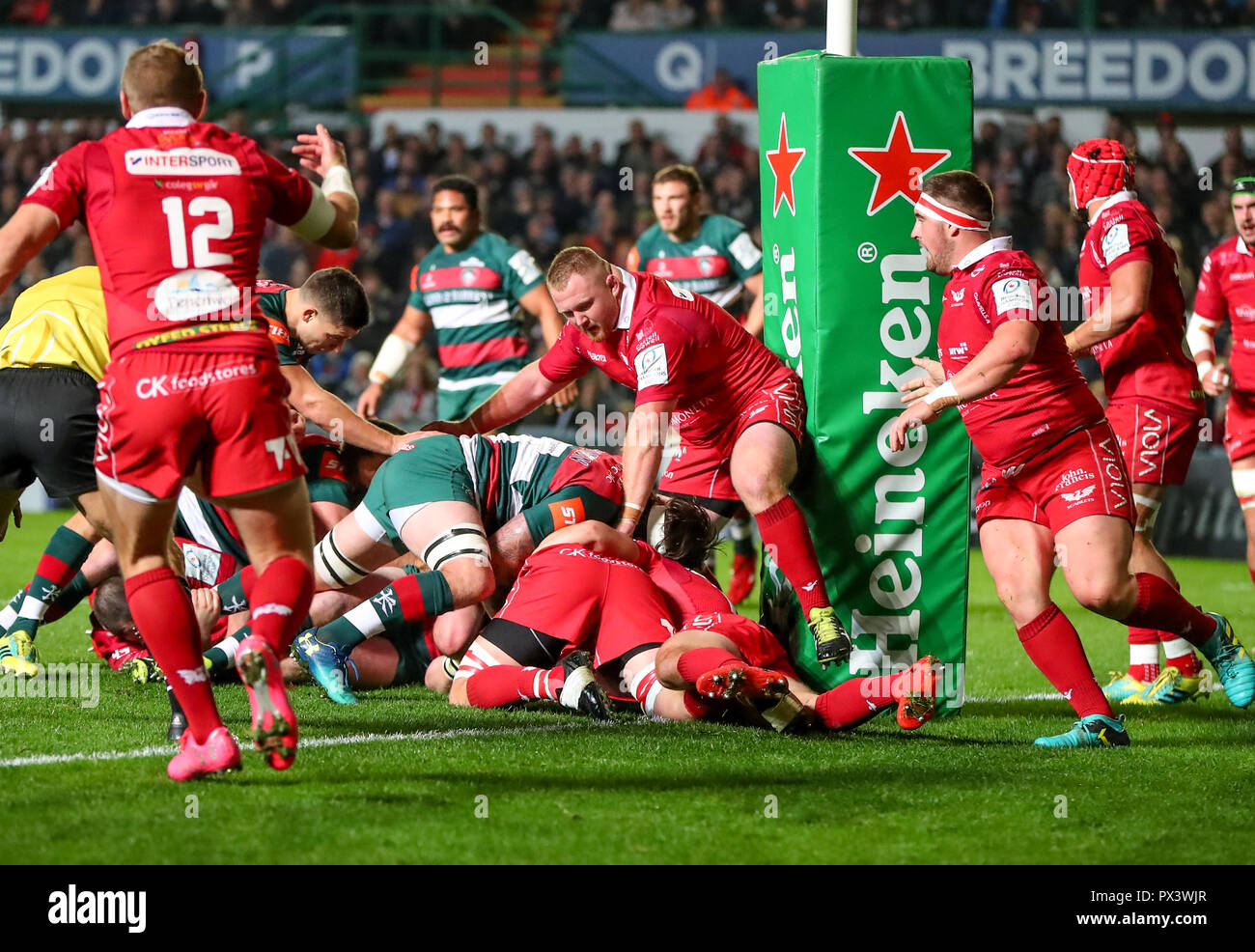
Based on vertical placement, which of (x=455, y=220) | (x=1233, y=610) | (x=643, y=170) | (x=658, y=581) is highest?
(x=643, y=170)

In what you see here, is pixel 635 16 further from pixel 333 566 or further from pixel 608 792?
pixel 608 792

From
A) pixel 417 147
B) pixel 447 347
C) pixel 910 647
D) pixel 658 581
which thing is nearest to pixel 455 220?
pixel 447 347

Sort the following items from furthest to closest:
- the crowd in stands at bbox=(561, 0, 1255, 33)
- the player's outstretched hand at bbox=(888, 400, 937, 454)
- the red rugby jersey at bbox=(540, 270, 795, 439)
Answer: the crowd in stands at bbox=(561, 0, 1255, 33), the red rugby jersey at bbox=(540, 270, 795, 439), the player's outstretched hand at bbox=(888, 400, 937, 454)

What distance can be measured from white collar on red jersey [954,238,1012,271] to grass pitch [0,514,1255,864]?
179 centimetres

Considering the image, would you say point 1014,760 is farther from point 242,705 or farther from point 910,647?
point 242,705

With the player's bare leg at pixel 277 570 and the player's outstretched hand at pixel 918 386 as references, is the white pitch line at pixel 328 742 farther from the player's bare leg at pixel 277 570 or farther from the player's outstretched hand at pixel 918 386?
the player's outstretched hand at pixel 918 386

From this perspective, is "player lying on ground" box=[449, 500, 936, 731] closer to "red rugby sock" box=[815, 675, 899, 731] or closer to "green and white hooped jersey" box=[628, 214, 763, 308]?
"red rugby sock" box=[815, 675, 899, 731]

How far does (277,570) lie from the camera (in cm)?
473

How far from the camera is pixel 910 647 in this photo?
20.8ft

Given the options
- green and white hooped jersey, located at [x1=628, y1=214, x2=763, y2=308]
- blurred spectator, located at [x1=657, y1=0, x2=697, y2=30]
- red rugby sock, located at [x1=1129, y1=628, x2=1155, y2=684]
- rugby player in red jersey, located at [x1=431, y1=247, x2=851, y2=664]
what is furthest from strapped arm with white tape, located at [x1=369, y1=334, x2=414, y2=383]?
blurred spectator, located at [x1=657, y1=0, x2=697, y2=30]

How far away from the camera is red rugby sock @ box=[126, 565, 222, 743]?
182 inches

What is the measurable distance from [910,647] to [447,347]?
4.83m

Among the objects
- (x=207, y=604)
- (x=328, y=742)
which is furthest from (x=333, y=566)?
(x=328, y=742)

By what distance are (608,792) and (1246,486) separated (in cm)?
487
